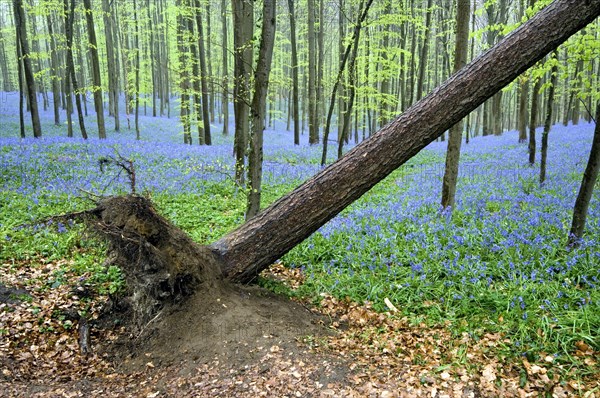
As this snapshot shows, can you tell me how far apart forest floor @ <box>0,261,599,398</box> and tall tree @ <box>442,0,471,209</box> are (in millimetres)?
4300

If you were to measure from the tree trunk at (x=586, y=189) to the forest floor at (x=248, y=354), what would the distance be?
3007 mm

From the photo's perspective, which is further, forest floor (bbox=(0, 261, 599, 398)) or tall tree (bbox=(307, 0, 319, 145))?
tall tree (bbox=(307, 0, 319, 145))

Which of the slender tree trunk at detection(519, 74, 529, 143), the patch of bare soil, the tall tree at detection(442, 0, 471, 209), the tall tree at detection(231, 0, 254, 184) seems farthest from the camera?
the slender tree trunk at detection(519, 74, 529, 143)

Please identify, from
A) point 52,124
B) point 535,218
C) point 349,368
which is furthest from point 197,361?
point 52,124

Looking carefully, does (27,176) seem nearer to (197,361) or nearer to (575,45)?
(197,361)

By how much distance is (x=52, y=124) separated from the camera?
102ft

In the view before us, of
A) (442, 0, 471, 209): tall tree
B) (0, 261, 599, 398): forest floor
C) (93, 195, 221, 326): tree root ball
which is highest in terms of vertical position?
(442, 0, 471, 209): tall tree

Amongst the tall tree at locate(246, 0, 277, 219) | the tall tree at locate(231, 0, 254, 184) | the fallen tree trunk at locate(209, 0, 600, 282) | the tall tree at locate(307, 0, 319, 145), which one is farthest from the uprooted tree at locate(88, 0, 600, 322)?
the tall tree at locate(307, 0, 319, 145)

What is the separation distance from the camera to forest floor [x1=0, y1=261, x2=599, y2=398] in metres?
3.77

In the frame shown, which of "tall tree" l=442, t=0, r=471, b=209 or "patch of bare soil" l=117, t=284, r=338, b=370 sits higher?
"tall tree" l=442, t=0, r=471, b=209

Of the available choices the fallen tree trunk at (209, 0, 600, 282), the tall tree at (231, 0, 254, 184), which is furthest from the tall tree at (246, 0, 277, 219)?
the tall tree at (231, 0, 254, 184)

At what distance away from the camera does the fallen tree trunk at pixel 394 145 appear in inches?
173

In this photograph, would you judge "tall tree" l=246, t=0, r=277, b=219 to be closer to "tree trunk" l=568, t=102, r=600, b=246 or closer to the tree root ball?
the tree root ball

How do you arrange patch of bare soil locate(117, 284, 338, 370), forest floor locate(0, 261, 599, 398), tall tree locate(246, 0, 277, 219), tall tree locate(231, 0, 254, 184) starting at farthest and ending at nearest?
1. tall tree locate(231, 0, 254, 184)
2. tall tree locate(246, 0, 277, 219)
3. patch of bare soil locate(117, 284, 338, 370)
4. forest floor locate(0, 261, 599, 398)
